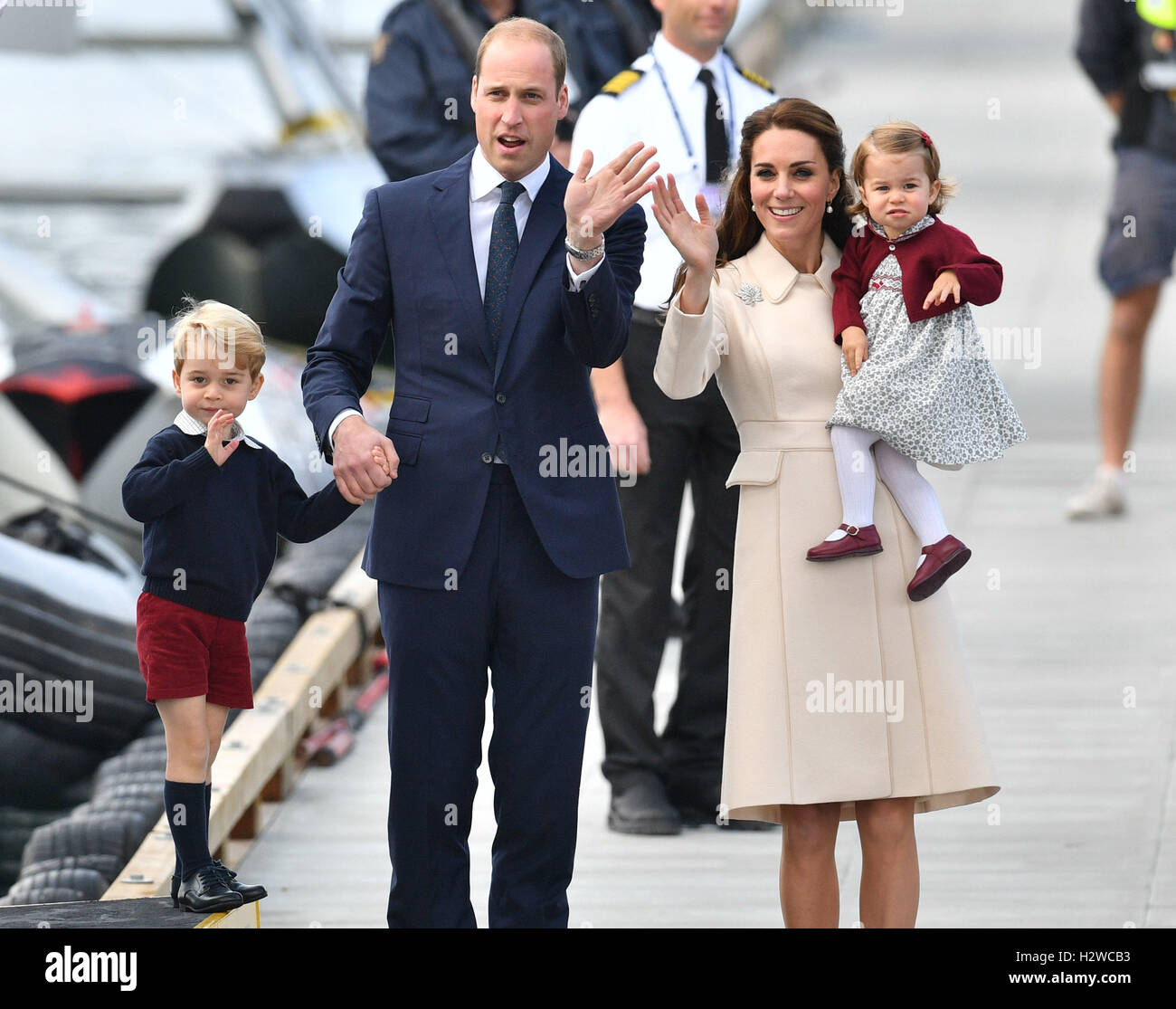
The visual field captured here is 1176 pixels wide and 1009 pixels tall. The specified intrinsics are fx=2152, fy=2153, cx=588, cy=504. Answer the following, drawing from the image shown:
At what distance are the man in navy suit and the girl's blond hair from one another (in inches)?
16.3

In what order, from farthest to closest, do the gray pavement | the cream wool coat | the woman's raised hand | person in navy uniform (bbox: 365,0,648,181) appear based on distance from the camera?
person in navy uniform (bbox: 365,0,648,181) < the gray pavement < the cream wool coat < the woman's raised hand

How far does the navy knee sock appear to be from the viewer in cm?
396

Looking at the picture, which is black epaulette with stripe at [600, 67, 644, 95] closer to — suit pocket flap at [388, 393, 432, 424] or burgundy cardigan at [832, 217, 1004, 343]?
burgundy cardigan at [832, 217, 1004, 343]

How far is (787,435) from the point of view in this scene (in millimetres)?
4070

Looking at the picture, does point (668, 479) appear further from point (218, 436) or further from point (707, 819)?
point (218, 436)

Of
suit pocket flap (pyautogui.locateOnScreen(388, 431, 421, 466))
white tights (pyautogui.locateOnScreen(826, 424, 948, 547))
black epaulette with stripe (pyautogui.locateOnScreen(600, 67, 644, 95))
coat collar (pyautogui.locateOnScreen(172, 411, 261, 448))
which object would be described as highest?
black epaulette with stripe (pyautogui.locateOnScreen(600, 67, 644, 95))

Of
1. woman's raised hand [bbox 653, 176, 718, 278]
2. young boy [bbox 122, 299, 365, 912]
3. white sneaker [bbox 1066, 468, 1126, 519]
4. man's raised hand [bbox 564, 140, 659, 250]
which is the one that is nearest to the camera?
man's raised hand [bbox 564, 140, 659, 250]

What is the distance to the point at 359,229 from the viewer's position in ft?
13.0

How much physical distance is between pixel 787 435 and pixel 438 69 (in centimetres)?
297

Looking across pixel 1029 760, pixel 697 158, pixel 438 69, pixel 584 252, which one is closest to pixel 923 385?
pixel 584 252

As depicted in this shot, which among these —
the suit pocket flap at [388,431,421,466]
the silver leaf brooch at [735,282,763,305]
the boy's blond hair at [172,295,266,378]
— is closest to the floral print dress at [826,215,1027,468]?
the silver leaf brooch at [735,282,763,305]

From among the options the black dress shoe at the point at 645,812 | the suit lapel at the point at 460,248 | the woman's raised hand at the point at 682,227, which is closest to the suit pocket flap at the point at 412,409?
the suit lapel at the point at 460,248

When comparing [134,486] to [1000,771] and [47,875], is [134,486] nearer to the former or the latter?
[47,875]

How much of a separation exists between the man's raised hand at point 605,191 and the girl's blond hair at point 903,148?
17.2 inches
